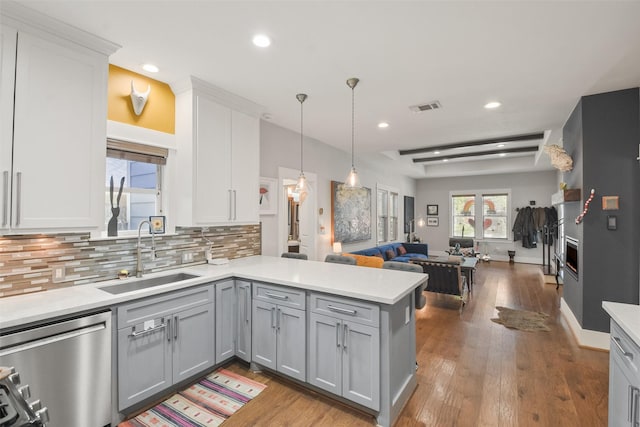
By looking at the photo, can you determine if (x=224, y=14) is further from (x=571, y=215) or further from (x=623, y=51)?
(x=571, y=215)

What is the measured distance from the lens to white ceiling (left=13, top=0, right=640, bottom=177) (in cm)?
191

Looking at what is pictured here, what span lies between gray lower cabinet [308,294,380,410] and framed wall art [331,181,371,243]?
11.1 ft

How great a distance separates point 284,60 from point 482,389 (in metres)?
3.24

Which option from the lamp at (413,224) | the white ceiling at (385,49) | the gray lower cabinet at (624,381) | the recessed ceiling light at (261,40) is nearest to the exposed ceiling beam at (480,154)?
the lamp at (413,224)

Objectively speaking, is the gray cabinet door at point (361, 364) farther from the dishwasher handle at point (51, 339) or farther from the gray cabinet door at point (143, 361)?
the dishwasher handle at point (51, 339)

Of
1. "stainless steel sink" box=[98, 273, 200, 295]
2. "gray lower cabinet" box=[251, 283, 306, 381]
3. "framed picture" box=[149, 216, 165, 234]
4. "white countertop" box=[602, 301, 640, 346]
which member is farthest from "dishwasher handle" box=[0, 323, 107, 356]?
"white countertop" box=[602, 301, 640, 346]

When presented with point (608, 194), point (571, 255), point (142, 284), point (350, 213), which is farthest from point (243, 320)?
point (571, 255)

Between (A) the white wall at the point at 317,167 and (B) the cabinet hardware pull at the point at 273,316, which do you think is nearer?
(B) the cabinet hardware pull at the point at 273,316

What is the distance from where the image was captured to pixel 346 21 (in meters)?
2.02

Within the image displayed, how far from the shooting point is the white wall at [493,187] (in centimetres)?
881

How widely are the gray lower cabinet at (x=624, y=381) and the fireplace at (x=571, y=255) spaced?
98.1 inches

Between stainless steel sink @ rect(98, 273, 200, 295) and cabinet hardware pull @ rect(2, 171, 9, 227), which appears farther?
stainless steel sink @ rect(98, 273, 200, 295)

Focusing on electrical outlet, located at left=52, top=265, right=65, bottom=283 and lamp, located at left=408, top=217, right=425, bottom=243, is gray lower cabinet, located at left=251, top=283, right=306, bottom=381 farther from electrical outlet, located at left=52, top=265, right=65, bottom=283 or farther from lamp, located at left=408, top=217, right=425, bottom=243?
lamp, located at left=408, top=217, right=425, bottom=243

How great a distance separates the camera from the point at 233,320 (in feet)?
9.19
